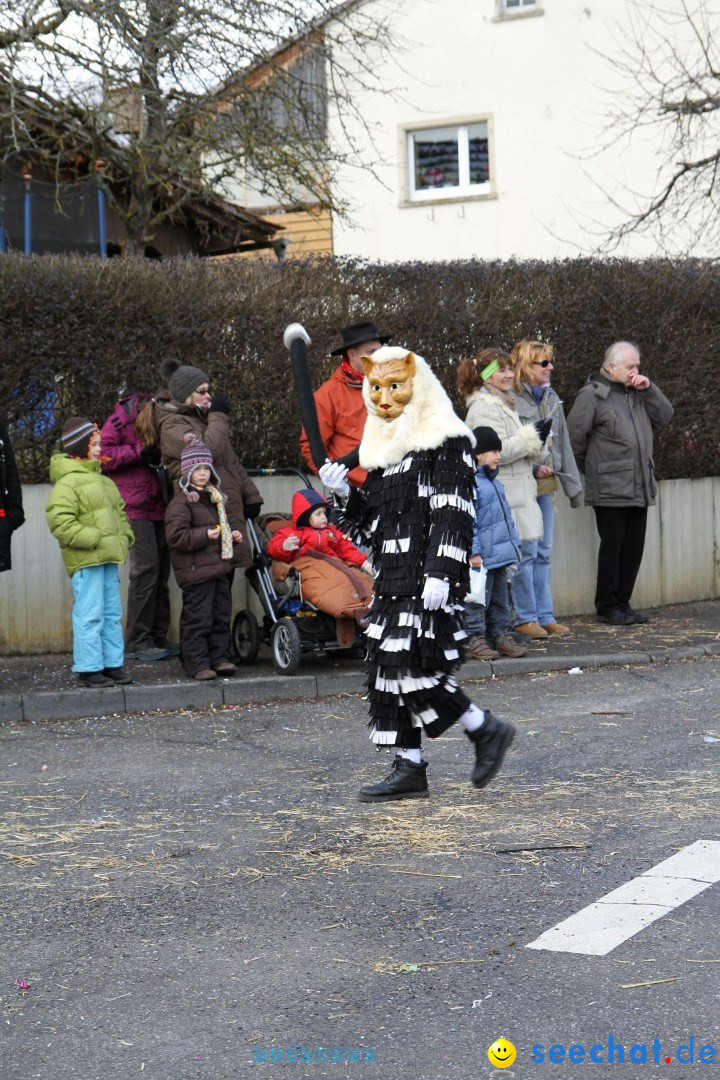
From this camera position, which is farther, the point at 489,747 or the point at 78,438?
the point at 78,438

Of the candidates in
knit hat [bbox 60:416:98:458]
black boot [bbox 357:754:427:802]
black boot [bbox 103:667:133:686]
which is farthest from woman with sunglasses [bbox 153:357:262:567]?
black boot [bbox 357:754:427:802]

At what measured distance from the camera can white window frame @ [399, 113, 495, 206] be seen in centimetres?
2748

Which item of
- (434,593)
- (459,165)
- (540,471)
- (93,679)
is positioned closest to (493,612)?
(540,471)

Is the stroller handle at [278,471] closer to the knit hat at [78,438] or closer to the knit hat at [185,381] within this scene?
the knit hat at [185,381]

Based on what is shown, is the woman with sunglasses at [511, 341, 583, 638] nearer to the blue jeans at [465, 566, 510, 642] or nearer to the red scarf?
the blue jeans at [465, 566, 510, 642]

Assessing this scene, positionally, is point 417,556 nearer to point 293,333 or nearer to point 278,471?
point 293,333

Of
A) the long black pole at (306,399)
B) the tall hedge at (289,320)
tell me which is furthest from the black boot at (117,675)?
the long black pole at (306,399)

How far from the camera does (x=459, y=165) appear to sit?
28.0m

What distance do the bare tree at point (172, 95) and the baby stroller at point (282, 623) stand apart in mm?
5385

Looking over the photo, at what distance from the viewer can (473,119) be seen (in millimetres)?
27500

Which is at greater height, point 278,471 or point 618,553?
point 278,471

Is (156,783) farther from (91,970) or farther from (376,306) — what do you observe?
(376,306)

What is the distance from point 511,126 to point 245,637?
61.2ft

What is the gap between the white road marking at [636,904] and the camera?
4.73 meters
